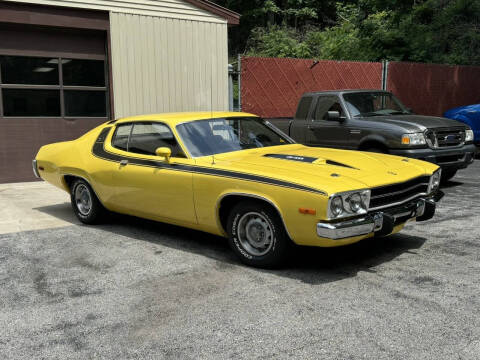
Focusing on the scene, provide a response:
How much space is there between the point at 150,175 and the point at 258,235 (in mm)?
1519

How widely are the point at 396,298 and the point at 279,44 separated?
80.7 ft

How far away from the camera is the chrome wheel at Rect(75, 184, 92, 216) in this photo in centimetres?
690

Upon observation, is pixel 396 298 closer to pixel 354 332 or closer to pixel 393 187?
pixel 354 332

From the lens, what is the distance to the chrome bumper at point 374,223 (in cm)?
432

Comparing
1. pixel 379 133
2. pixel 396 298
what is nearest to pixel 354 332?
pixel 396 298

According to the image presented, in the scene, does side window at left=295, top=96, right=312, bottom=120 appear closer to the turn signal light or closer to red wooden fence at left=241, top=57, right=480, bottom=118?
red wooden fence at left=241, top=57, right=480, bottom=118

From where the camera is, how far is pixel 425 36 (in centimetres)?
1902

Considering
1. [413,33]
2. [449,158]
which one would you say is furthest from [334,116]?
[413,33]

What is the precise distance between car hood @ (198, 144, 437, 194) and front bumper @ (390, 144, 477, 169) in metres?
2.54

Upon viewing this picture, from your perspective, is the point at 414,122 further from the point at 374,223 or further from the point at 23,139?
the point at 23,139

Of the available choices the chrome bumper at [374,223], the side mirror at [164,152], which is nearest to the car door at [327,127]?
the chrome bumper at [374,223]

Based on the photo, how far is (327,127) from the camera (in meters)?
9.34

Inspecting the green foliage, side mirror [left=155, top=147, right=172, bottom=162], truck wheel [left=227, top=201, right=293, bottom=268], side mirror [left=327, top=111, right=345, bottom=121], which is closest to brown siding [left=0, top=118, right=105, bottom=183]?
side mirror [left=327, top=111, right=345, bottom=121]

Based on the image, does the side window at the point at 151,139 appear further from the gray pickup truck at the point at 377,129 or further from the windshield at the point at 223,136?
the gray pickup truck at the point at 377,129
